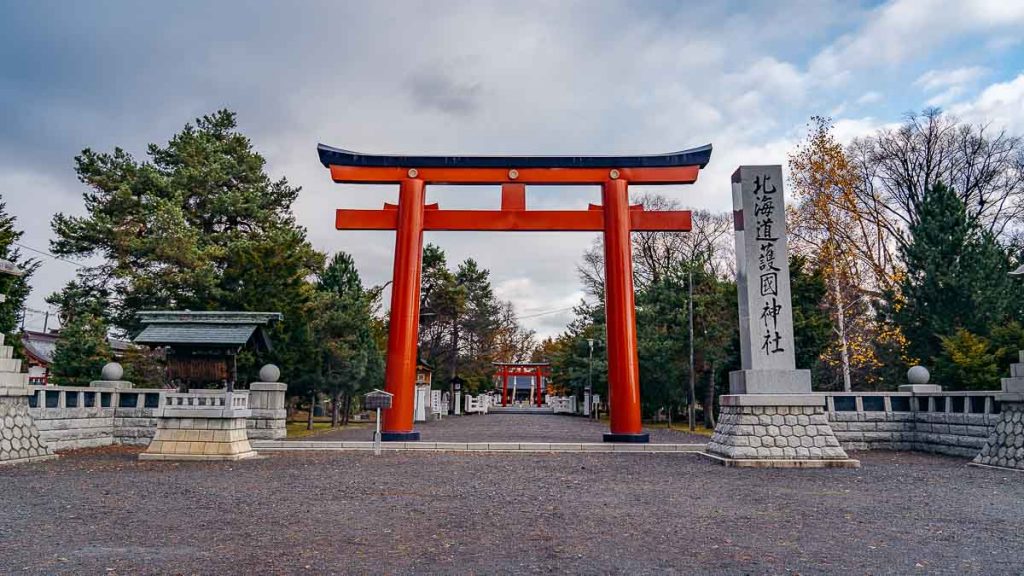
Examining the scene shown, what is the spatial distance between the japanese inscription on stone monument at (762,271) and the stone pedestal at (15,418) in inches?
511

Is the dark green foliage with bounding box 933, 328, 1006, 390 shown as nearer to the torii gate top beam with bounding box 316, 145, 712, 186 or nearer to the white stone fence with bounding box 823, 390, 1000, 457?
the white stone fence with bounding box 823, 390, 1000, 457

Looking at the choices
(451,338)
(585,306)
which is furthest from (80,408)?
(451,338)

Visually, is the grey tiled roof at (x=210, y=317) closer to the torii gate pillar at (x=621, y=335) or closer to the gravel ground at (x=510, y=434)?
the gravel ground at (x=510, y=434)

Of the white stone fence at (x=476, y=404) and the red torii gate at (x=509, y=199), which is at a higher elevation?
the red torii gate at (x=509, y=199)

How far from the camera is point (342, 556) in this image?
4.67m

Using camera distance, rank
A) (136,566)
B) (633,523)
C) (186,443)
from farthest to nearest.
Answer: (186,443) < (633,523) < (136,566)

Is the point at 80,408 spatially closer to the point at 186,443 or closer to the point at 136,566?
the point at 186,443

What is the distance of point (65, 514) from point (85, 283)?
19.1 metres

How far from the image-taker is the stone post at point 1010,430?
10094 millimetres

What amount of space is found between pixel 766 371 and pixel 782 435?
1138 mm

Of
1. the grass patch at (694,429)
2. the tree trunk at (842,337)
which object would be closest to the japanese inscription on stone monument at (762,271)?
the grass patch at (694,429)

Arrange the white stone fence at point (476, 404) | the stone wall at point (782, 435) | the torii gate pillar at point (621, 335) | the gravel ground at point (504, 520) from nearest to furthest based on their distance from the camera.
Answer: the gravel ground at point (504, 520) → the stone wall at point (782, 435) → the torii gate pillar at point (621, 335) → the white stone fence at point (476, 404)

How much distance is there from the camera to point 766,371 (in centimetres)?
1143

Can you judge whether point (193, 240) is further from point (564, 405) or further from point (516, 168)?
point (564, 405)
